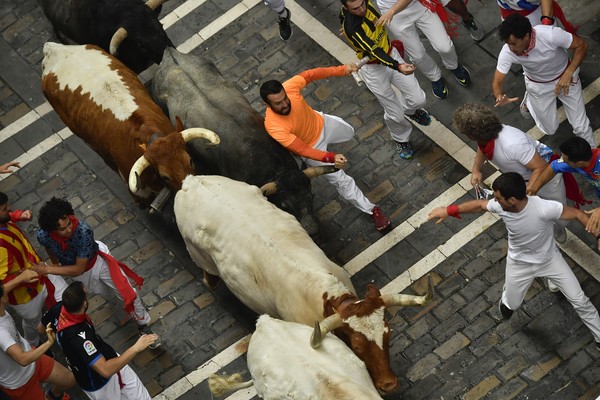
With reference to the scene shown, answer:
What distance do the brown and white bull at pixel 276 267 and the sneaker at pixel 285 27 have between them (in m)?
4.09

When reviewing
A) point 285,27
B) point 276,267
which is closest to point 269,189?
point 276,267

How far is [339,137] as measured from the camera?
14359mm

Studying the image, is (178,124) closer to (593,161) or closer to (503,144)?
(503,144)

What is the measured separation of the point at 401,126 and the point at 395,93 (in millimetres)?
451

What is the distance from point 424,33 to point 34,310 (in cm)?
624

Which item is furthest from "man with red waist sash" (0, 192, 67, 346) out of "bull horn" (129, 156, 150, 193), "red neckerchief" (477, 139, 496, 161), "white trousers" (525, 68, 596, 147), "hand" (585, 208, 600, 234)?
"hand" (585, 208, 600, 234)

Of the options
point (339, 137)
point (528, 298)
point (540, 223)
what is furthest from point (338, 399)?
point (339, 137)

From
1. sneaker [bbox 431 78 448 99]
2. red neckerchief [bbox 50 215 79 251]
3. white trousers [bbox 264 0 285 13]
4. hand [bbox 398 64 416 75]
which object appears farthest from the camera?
white trousers [bbox 264 0 285 13]

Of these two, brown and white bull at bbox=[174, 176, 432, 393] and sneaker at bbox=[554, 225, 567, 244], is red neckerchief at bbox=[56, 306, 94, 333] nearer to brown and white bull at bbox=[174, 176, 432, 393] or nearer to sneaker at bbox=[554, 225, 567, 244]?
brown and white bull at bbox=[174, 176, 432, 393]

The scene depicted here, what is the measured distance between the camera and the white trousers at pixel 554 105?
13500 millimetres

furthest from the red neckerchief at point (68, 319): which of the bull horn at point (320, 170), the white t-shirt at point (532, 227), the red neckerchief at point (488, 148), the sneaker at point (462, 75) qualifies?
the sneaker at point (462, 75)

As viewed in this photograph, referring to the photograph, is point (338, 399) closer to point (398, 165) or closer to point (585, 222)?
point (585, 222)

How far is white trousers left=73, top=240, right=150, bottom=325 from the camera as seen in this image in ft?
44.4

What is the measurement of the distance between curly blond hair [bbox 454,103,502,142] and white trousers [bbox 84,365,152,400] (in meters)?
4.72
